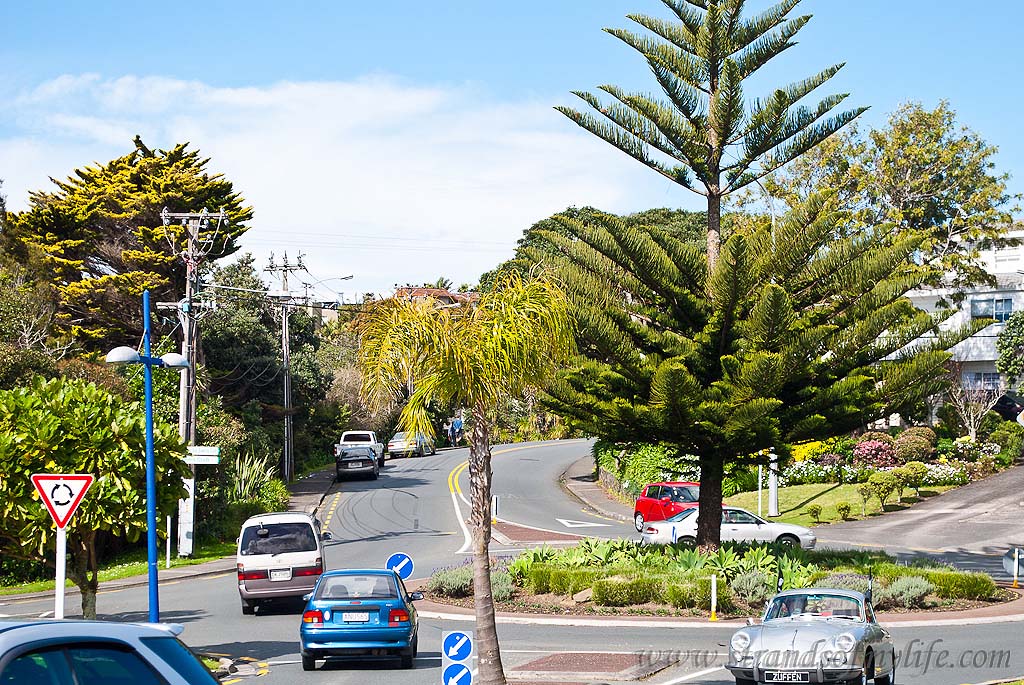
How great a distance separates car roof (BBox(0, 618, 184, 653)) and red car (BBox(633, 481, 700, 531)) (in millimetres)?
29072

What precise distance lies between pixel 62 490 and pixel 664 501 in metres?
22.9

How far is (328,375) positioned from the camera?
204 ft

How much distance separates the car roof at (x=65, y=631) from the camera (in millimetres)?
4371

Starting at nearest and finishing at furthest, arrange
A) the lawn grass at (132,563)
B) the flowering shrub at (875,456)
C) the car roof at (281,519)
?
the car roof at (281,519), the lawn grass at (132,563), the flowering shrub at (875,456)

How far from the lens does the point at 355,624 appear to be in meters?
15.4

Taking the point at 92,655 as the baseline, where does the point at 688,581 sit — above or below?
below

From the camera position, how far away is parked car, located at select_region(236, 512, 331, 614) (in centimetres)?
2142

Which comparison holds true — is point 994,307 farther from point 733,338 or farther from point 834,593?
point 834,593

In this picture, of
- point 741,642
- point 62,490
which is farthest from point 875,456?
point 62,490

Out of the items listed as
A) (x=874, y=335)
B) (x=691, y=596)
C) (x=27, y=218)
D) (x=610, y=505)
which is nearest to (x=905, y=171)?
(x=610, y=505)

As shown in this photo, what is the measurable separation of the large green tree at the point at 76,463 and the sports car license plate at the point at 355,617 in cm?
333

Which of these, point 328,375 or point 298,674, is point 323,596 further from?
point 328,375

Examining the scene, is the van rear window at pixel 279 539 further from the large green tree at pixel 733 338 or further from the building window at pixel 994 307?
the building window at pixel 994 307

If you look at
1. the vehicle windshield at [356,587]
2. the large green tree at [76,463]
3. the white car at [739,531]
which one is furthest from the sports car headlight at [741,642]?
the white car at [739,531]
